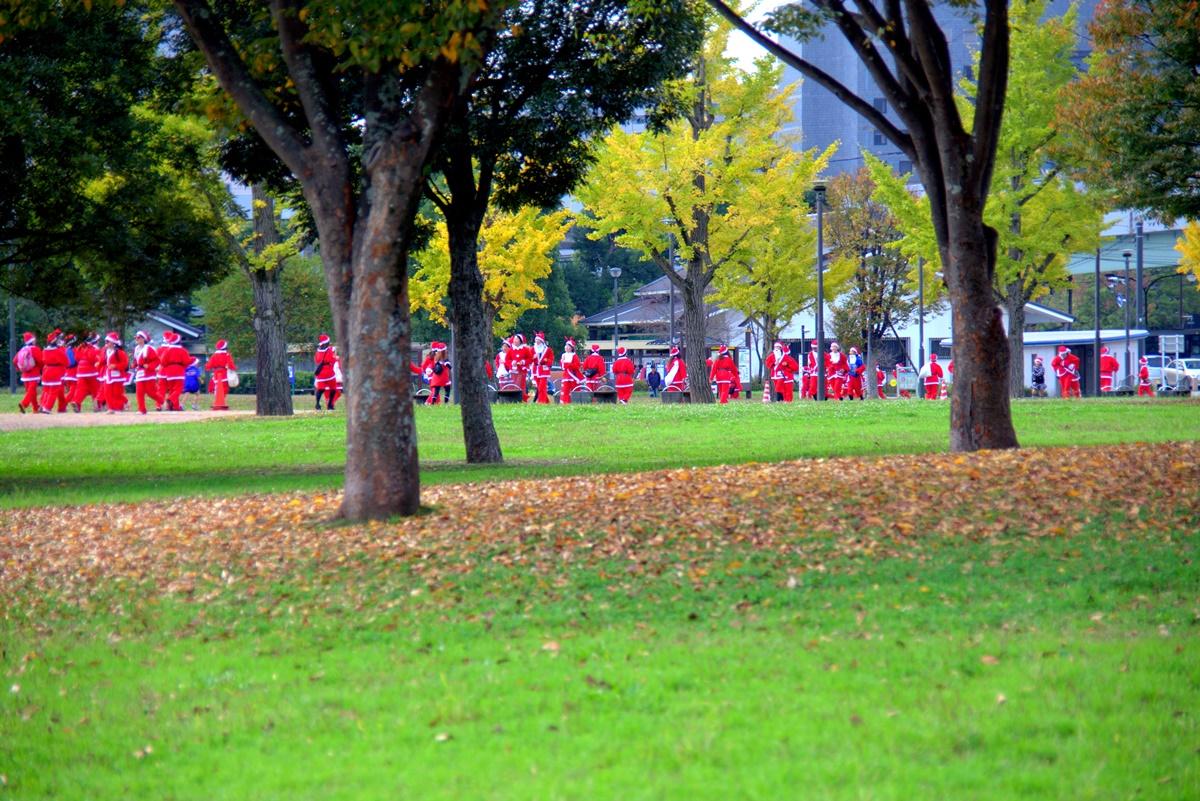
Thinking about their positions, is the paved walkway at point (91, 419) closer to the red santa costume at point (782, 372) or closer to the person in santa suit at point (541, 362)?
the person in santa suit at point (541, 362)

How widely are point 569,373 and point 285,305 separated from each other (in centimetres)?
2128

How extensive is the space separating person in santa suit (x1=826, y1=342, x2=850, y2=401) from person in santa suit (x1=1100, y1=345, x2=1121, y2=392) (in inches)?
418

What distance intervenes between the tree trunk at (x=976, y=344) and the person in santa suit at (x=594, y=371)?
94.9ft

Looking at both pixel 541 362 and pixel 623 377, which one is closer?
pixel 623 377

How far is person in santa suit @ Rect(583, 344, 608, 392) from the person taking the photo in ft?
146

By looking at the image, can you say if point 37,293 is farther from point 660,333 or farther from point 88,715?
point 660,333

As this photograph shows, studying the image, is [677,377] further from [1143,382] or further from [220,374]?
[1143,382]

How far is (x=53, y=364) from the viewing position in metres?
37.3

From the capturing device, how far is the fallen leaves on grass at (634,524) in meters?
9.97

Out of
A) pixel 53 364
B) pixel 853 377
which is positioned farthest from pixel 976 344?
pixel 853 377

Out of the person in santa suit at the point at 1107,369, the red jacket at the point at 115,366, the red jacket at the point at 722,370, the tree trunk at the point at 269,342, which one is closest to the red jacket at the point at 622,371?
the red jacket at the point at 722,370

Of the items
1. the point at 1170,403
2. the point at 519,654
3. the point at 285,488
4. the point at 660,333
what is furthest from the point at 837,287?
the point at 519,654

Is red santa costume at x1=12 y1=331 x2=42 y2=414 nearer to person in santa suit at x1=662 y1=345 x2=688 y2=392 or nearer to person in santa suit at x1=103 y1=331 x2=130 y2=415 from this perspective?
person in santa suit at x1=103 y1=331 x2=130 y2=415

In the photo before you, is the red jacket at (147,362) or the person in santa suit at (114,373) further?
the red jacket at (147,362)
